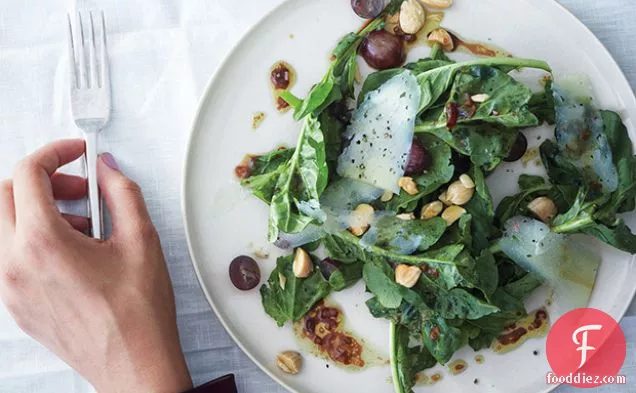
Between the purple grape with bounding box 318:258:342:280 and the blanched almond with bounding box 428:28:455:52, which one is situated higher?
the blanched almond with bounding box 428:28:455:52

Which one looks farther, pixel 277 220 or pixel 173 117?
pixel 173 117

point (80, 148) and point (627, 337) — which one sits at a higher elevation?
point (80, 148)

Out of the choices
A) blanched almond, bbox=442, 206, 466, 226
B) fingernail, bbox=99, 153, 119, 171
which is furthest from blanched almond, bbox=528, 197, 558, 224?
fingernail, bbox=99, 153, 119, 171

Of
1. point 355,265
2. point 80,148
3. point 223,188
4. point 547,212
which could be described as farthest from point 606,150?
→ point 80,148

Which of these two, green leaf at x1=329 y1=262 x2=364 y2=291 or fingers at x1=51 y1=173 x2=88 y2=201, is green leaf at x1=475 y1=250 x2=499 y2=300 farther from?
fingers at x1=51 y1=173 x2=88 y2=201

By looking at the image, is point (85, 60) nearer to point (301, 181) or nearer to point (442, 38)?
point (301, 181)

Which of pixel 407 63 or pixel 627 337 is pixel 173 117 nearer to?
pixel 407 63

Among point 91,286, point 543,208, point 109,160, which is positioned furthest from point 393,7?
point 91,286
